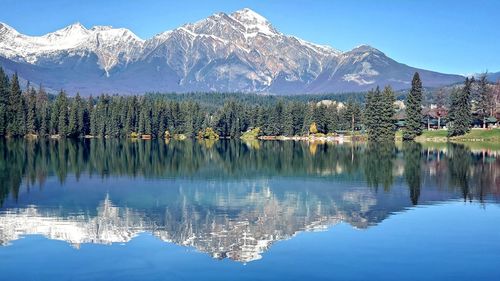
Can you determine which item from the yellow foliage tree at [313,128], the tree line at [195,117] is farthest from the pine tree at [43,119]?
the yellow foliage tree at [313,128]

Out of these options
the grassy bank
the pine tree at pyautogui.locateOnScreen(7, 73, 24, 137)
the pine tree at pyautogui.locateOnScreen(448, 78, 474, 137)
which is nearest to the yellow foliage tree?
the grassy bank

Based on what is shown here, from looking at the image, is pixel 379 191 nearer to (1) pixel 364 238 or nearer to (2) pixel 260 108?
(1) pixel 364 238

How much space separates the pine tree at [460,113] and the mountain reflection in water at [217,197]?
67.7 m

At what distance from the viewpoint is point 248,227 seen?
93.1 feet

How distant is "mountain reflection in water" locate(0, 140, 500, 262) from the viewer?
27344mm

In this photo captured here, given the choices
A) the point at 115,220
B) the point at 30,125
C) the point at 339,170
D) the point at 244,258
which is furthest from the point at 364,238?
the point at 30,125

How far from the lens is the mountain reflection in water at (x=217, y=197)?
1077 inches

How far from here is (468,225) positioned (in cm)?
2991

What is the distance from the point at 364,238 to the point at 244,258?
6613 mm

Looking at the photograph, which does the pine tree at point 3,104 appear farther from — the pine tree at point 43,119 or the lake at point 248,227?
the lake at point 248,227

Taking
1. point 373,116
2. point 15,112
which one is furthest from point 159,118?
point 373,116

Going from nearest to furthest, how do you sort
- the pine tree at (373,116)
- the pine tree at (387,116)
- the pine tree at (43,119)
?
the pine tree at (387,116) → the pine tree at (373,116) → the pine tree at (43,119)

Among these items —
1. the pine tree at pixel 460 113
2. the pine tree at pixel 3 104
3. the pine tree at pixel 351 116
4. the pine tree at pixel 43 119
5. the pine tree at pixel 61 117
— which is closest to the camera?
the pine tree at pixel 460 113

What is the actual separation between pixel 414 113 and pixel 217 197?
103 m
